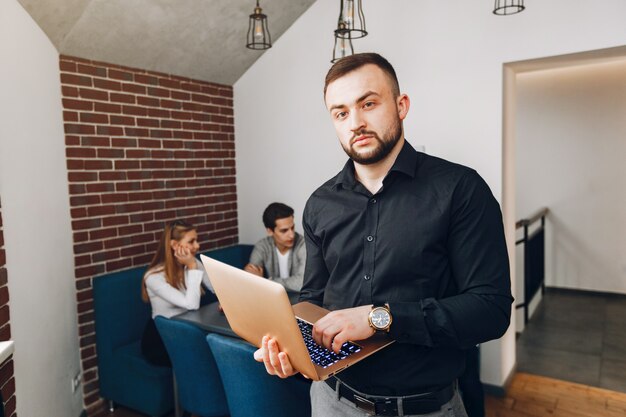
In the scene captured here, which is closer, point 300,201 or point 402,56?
point 402,56

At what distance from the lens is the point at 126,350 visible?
3109 mm

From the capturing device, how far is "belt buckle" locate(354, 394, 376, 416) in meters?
1.25

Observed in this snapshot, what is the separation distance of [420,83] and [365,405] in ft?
8.48

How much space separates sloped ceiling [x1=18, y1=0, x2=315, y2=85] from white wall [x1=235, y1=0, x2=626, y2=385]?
1.03 ft

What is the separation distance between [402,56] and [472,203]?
2478 mm

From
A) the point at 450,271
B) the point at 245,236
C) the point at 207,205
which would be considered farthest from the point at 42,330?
the point at 450,271

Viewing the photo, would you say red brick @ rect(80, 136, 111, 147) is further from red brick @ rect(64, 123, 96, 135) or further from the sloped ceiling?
the sloped ceiling

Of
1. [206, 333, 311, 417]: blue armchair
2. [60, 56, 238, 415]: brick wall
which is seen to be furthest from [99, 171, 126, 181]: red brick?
[206, 333, 311, 417]: blue armchair

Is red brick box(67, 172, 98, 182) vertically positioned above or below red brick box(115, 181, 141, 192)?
above

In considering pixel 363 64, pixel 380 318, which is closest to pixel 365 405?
pixel 380 318

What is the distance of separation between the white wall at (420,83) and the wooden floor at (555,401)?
0.16 m

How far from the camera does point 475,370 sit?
113 inches

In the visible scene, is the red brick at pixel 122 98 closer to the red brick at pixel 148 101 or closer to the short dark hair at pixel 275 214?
the red brick at pixel 148 101

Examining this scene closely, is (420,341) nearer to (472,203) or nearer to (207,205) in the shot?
(472,203)
